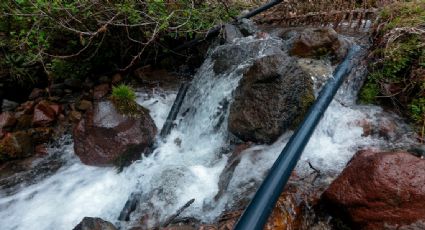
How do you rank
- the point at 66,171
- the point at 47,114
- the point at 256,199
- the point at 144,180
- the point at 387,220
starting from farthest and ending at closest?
the point at 47,114 < the point at 66,171 < the point at 144,180 < the point at 387,220 < the point at 256,199

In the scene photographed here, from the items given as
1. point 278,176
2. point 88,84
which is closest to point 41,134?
point 88,84

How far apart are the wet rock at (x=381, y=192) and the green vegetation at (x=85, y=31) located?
8.63ft

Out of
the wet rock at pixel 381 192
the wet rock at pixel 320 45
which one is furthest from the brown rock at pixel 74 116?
the wet rock at pixel 381 192

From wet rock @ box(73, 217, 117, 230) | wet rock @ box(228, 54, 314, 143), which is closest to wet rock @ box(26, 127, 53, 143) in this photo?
wet rock @ box(73, 217, 117, 230)

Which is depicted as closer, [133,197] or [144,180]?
[133,197]

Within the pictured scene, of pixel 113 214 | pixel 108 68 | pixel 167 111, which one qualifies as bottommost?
pixel 113 214

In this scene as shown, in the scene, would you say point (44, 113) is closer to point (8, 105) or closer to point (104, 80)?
point (8, 105)

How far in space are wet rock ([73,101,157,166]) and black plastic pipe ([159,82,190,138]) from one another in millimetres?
212

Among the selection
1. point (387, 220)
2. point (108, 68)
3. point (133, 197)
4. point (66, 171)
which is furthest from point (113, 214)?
point (108, 68)

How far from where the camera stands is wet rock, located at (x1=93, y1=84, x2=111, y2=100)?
16.6ft

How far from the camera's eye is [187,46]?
5.35 meters

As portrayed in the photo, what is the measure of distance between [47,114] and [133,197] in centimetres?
238

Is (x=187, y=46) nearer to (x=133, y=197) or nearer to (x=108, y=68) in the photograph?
(x=108, y=68)

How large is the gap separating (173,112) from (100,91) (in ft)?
4.67
